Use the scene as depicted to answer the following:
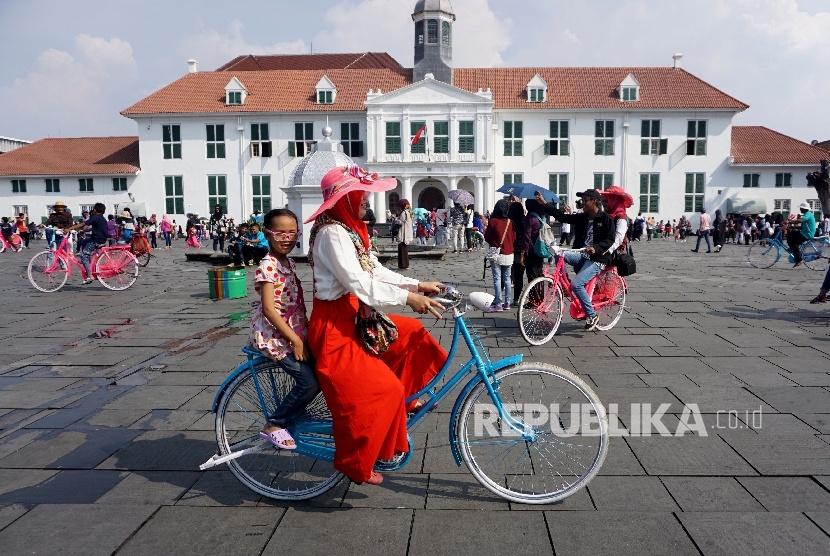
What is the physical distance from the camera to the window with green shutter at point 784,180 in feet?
133

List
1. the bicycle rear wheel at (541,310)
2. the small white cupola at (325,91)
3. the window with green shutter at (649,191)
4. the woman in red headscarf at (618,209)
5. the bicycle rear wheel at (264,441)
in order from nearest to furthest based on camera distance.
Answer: the bicycle rear wheel at (264,441) → the bicycle rear wheel at (541,310) → the woman in red headscarf at (618,209) → the window with green shutter at (649,191) → the small white cupola at (325,91)

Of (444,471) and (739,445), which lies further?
(739,445)

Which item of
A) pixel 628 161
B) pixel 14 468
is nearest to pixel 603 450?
pixel 14 468

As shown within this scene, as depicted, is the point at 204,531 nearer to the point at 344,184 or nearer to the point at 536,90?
the point at 344,184

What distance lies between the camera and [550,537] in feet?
9.74

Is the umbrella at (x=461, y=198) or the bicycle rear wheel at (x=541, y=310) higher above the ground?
the umbrella at (x=461, y=198)

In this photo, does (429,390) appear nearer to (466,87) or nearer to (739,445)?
(739,445)

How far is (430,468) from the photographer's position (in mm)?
3771

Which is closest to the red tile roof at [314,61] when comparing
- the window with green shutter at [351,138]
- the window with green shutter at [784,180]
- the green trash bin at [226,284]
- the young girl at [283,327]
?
the window with green shutter at [351,138]

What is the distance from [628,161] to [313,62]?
27.8 m

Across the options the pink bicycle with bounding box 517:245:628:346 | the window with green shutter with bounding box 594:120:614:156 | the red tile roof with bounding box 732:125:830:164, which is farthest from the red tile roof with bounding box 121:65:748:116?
the pink bicycle with bounding box 517:245:628:346

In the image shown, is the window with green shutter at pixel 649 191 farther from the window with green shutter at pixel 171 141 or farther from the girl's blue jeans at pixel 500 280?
the girl's blue jeans at pixel 500 280

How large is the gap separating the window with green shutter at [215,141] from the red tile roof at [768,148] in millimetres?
31182

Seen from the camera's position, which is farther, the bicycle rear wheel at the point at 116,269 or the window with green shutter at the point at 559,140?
the window with green shutter at the point at 559,140
